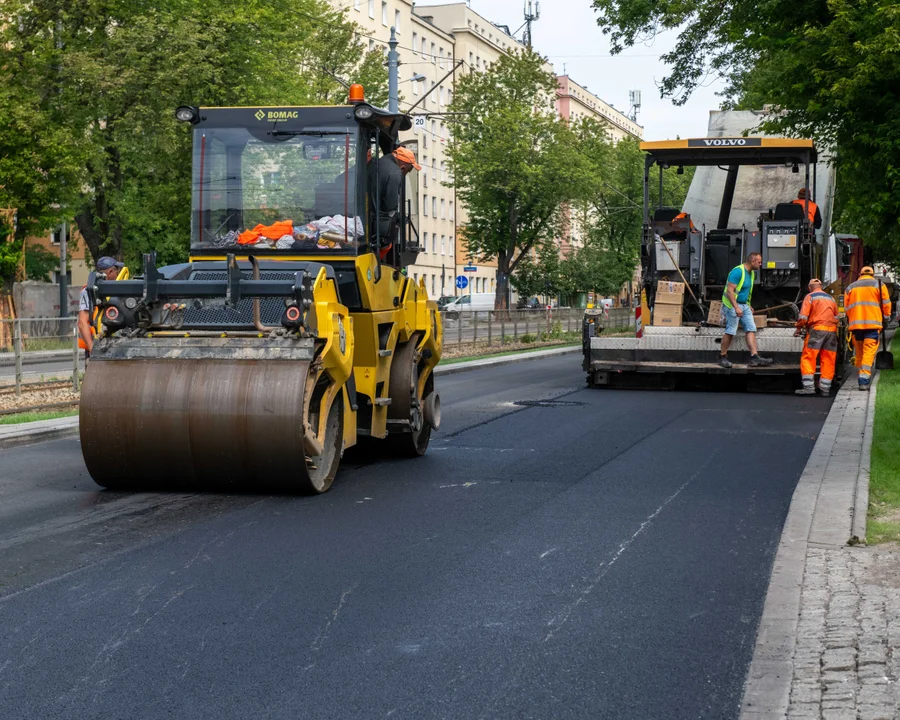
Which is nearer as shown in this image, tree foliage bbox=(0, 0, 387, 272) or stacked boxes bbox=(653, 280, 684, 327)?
stacked boxes bbox=(653, 280, 684, 327)

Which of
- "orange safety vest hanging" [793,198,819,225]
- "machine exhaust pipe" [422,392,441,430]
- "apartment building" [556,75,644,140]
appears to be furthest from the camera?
"apartment building" [556,75,644,140]

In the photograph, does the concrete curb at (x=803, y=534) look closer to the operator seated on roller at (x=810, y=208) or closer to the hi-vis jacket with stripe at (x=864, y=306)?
the hi-vis jacket with stripe at (x=864, y=306)

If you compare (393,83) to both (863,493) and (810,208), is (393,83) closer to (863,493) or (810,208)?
(810,208)

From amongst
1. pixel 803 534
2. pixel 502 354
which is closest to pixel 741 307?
pixel 803 534

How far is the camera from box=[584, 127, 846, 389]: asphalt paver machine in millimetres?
18391

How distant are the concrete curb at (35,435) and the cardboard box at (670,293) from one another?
30.2 feet

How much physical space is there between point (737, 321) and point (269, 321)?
410 inches

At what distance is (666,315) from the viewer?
1908 cm

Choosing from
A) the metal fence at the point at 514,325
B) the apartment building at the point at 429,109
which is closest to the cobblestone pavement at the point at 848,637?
the metal fence at the point at 514,325

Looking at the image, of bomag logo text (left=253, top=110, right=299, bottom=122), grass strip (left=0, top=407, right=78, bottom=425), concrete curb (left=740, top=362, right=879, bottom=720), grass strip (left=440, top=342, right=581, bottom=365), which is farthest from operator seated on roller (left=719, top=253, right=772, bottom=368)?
grass strip (left=440, top=342, right=581, bottom=365)

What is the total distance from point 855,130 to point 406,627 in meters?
13.6

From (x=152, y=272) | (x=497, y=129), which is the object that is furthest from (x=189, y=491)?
(x=497, y=129)

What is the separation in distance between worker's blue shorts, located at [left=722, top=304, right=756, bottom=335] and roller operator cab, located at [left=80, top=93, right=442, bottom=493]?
7.95 m

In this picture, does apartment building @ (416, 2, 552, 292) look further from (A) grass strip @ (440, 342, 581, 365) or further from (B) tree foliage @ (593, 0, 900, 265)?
(B) tree foliage @ (593, 0, 900, 265)
